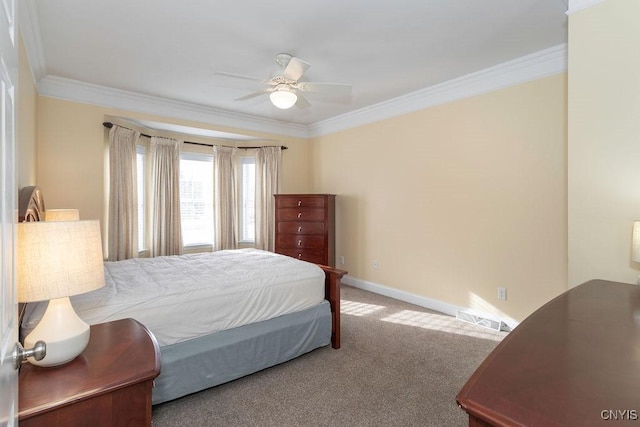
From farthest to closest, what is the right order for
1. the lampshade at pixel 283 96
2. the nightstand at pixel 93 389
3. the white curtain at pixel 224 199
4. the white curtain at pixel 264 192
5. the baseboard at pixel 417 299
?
the white curtain at pixel 264 192
the white curtain at pixel 224 199
the baseboard at pixel 417 299
the lampshade at pixel 283 96
the nightstand at pixel 93 389

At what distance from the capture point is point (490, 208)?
332 centimetres

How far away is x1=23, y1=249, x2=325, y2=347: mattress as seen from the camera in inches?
74.4

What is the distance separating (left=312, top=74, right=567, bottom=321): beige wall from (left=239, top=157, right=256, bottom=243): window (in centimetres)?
162

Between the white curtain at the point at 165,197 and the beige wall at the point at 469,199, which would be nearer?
the beige wall at the point at 469,199

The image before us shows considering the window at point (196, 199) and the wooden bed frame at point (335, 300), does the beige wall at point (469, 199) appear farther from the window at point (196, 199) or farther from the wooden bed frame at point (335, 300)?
the window at point (196, 199)

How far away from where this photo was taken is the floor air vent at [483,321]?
3.21 meters

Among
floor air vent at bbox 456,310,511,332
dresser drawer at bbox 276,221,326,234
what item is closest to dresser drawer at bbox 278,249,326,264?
dresser drawer at bbox 276,221,326,234

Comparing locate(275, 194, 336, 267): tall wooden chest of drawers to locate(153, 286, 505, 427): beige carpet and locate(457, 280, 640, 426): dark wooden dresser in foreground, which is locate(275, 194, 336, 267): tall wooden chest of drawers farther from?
locate(457, 280, 640, 426): dark wooden dresser in foreground

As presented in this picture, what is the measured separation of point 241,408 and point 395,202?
306 centimetres

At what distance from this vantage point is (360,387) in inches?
87.8

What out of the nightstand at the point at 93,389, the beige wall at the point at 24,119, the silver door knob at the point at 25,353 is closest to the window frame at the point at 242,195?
the beige wall at the point at 24,119

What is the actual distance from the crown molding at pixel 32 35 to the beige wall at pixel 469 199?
11.9ft

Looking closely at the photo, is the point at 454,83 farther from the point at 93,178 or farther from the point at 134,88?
the point at 93,178

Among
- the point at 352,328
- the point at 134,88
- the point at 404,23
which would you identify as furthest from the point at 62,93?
the point at 352,328
